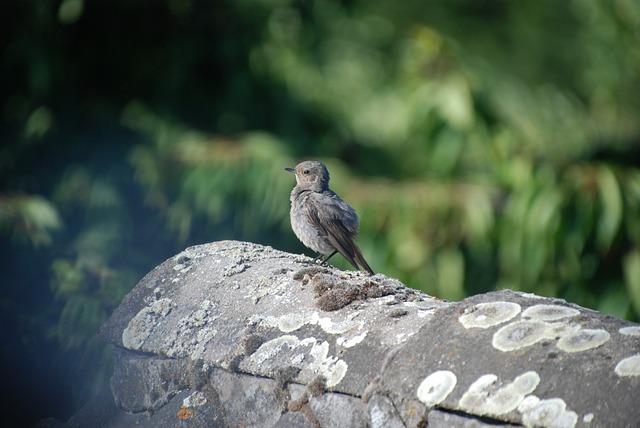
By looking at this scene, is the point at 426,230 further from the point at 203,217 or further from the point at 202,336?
the point at 202,336

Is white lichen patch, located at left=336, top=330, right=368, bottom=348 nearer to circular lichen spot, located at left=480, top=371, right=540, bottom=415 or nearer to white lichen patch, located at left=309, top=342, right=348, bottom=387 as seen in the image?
white lichen patch, located at left=309, top=342, right=348, bottom=387

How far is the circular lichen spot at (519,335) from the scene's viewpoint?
2098 mm

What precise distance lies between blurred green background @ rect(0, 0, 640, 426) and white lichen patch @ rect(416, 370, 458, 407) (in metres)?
4.73

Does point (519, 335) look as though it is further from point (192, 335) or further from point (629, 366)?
point (192, 335)

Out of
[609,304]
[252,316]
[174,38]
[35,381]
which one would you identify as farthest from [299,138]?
[252,316]

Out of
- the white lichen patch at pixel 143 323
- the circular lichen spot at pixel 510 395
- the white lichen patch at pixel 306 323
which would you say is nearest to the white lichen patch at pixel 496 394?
the circular lichen spot at pixel 510 395

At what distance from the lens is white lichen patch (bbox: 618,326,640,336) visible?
6.60ft

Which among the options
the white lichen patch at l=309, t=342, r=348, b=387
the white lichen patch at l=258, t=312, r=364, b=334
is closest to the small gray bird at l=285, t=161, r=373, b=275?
the white lichen patch at l=258, t=312, r=364, b=334

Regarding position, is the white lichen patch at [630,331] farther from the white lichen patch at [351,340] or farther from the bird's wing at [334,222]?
the bird's wing at [334,222]

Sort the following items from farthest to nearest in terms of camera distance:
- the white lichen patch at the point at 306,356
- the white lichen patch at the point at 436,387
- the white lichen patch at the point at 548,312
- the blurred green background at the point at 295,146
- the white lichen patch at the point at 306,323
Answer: the blurred green background at the point at 295,146 → the white lichen patch at the point at 306,323 → the white lichen patch at the point at 306,356 → the white lichen patch at the point at 548,312 → the white lichen patch at the point at 436,387

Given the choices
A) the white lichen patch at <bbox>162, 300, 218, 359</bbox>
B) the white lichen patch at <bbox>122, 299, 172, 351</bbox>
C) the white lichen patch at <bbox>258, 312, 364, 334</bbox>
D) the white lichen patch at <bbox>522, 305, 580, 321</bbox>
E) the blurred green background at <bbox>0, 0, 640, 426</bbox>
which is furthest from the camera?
the blurred green background at <bbox>0, 0, 640, 426</bbox>

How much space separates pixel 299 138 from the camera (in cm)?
1111

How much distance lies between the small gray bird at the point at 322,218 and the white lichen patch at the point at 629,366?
2793 millimetres

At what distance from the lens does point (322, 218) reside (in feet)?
15.9
